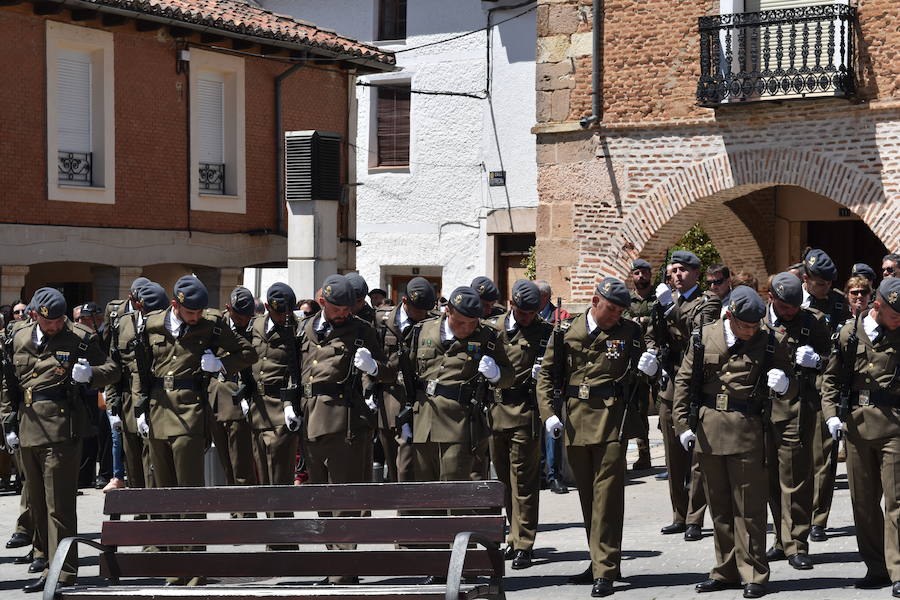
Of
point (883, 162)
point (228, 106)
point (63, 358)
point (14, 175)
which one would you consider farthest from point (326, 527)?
point (228, 106)

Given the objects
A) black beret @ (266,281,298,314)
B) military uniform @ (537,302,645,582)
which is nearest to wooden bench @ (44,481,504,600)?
military uniform @ (537,302,645,582)

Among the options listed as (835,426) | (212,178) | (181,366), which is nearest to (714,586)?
(835,426)

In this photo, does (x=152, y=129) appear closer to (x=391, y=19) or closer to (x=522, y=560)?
(x=391, y=19)

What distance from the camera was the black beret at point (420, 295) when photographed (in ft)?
38.4

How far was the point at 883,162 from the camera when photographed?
16828mm

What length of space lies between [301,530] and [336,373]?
275 cm

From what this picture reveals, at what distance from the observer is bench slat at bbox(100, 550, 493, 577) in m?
7.31

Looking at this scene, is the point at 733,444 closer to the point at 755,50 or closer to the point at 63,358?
the point at 63,358

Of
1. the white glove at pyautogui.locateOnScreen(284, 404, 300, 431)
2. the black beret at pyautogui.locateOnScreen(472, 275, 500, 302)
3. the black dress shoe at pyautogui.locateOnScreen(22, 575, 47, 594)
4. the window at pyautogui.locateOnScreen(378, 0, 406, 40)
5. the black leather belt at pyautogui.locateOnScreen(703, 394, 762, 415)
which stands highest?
the window at pyautogui.locateOnScreen(378, 0, 406, 40)

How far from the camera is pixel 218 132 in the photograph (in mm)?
23969

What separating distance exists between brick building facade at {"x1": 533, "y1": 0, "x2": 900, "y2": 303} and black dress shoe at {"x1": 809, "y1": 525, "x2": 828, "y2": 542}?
686 centimetres

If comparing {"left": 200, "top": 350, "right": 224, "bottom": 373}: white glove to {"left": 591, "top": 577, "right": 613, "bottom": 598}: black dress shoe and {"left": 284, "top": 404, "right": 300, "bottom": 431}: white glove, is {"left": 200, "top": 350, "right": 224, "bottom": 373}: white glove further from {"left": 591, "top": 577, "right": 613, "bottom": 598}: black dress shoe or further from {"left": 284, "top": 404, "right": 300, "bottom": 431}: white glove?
{"left": 591, "top": 577, "right": 613, "bottom": 598}: black dress shoe

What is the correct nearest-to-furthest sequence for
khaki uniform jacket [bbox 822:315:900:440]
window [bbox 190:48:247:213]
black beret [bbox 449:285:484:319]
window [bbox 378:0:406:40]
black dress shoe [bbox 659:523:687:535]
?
khaki uniform jacket [bbox 822:315:900:440], black beret [bbox 449:285:484:319], black dress shoe [bbox 659:523:687:535], window [bbox 190:48:247:213], window [bbox 378:0:406:40]

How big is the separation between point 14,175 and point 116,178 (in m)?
1.85
